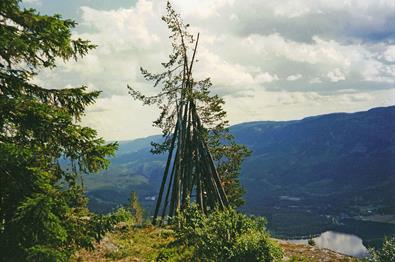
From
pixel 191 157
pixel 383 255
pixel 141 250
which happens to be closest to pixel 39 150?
pixel 141 250

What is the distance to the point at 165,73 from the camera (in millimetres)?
27938

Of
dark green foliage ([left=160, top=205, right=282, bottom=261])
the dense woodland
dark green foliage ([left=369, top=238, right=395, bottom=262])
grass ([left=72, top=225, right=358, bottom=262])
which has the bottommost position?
dark green foliage ([left=369, top=238, right=395, bottom=262])

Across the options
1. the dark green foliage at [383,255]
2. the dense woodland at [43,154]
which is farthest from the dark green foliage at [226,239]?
the dark green foliage at [383,255]

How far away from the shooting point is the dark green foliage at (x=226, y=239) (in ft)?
46.1

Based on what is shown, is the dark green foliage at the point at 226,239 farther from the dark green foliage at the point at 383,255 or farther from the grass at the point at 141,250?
the dark green foliage at the point at 383,255

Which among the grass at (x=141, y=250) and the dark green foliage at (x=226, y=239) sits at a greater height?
A: the dark green foliage at (x=226, y=239)

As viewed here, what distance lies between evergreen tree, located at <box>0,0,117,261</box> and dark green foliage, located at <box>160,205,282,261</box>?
17.7 ft

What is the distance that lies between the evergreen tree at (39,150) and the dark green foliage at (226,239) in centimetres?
538

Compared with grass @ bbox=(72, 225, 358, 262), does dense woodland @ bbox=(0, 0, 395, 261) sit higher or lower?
higher

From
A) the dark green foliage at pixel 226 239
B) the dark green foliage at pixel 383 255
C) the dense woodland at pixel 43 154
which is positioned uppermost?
the dense woodland at pixel 43 154

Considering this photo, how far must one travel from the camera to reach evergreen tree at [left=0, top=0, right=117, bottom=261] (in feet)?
27.3

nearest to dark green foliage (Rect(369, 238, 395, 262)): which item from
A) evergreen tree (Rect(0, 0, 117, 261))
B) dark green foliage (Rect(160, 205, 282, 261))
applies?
dark green foliage (Rect(160, 205, 282, 261))

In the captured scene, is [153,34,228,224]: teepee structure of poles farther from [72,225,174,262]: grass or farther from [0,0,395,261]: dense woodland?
[0,0,395,261]: dense woodland

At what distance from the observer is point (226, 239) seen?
14.7 metres
